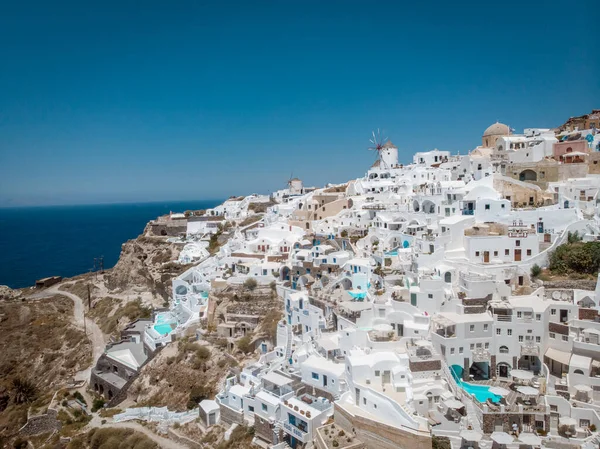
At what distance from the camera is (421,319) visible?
23.2 metres

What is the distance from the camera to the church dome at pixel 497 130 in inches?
2026

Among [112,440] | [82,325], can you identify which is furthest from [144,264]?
[112,440]

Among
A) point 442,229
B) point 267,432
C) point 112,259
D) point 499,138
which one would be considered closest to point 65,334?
point 267,432

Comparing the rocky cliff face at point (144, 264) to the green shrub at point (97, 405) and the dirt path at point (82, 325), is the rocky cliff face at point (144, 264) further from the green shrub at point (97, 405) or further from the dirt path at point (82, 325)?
the green shrub at point (97, 405)

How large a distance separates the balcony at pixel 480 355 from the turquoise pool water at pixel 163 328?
23.1 m

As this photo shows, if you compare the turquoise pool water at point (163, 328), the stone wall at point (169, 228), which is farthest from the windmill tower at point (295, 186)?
the turquoise pool water at point (163, 328)

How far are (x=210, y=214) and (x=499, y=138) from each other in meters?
39.7

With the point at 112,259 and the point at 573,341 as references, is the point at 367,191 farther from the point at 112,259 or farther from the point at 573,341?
the point at 112,259

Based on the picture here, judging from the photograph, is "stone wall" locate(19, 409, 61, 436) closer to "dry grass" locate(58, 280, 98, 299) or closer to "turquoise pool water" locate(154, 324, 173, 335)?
"turquoise pool water" locate(154, 324, 173, 335)

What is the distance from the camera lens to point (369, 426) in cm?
1794

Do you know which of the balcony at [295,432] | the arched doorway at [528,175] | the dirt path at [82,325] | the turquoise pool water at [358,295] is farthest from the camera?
the dirt path at [82,325]

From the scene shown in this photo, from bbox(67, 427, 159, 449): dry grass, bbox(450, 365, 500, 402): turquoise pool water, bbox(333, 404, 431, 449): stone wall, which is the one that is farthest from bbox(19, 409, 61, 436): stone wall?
bbox(450, 365, 500, 402): turquoise pool water

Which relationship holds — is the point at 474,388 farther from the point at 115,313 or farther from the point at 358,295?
the point at 115,313

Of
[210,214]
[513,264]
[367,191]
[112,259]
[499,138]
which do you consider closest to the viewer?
[513,264]
